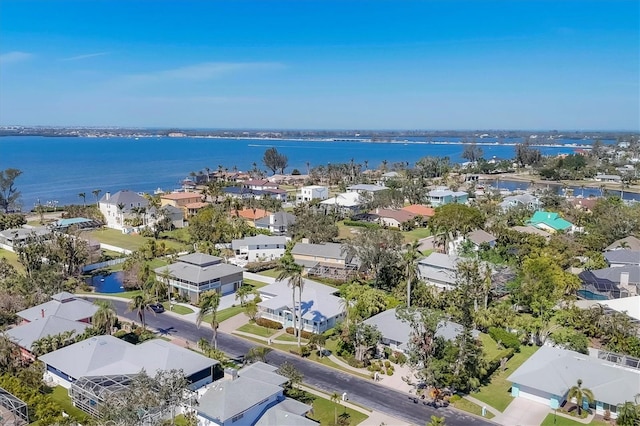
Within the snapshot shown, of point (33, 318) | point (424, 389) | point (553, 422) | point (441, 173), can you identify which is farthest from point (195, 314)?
point (441, 173)

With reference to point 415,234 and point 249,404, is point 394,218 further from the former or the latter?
point 249,404

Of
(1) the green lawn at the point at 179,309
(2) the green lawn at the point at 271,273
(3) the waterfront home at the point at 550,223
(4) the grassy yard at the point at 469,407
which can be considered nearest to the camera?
(4) the grassy yard at the point at 469,407

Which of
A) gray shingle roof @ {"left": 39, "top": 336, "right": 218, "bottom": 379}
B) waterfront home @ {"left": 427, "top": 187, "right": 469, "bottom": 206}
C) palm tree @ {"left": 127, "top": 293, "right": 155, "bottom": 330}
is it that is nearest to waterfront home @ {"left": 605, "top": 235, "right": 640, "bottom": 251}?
waterfront home @ {"left": 427, "top": 187, "right": 469, "bottom": 206}

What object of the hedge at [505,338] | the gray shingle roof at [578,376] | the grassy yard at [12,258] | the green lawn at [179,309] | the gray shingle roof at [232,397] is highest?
the gray shingle roof at [232,397]

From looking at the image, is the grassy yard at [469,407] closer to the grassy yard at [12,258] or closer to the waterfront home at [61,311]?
the waterfront home at [61,311]

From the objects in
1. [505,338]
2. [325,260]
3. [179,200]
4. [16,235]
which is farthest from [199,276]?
[179,200]

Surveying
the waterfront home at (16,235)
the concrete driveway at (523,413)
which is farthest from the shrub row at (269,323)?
the waterfront home at (16,235)

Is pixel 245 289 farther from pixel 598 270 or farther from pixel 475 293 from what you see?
pixel 598 270

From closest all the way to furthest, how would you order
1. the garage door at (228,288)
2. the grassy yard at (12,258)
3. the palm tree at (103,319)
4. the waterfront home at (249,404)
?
the waterfront home at (249,404) → the palm tree at (103,319) → the garage door at (228,288) → the grassy yard at (12,258)

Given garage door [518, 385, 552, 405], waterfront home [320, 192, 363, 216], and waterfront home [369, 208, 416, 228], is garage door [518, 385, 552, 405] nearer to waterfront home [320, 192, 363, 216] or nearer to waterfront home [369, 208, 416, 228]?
waterfront home [369, 208, 416, 228]
